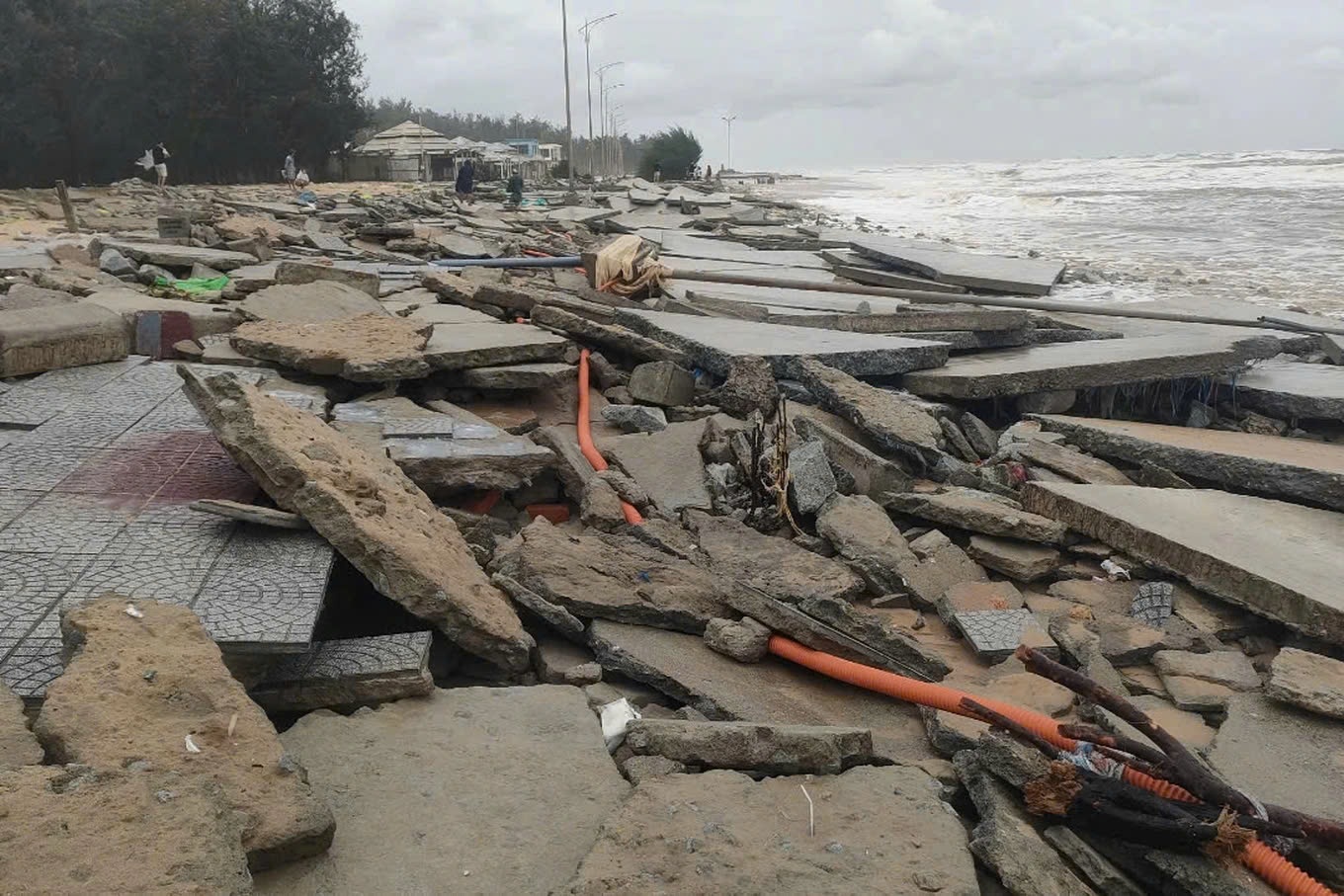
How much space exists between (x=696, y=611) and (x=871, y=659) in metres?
0.60

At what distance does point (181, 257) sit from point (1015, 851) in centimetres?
843

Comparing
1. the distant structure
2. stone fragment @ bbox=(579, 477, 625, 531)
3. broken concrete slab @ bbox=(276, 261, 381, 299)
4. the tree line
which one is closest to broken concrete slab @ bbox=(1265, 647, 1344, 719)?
stone fragment @ bbox=(579, 477, 625, 531)

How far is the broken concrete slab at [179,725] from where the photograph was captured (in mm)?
1915

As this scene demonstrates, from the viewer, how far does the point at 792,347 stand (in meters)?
6.03

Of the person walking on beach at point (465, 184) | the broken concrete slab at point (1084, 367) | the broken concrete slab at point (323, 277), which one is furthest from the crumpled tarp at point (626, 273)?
the person walking on beach at point (465, 184)

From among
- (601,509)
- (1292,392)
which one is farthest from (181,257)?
(1292,392)

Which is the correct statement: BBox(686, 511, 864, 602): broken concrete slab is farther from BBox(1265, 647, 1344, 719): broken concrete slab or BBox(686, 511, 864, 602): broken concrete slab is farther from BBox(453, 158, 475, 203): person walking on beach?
BBox(453, 158, 475, 203): person walking on beach

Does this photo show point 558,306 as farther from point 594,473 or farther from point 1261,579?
point 1261,579

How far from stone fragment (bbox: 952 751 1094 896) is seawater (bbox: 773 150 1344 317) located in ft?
33.9

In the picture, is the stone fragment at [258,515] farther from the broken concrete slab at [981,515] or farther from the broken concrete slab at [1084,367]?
the broken concrete slab at [1084,367]

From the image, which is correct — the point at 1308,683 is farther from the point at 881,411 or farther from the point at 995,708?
the point at 881,411

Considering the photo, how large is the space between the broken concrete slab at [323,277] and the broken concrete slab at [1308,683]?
610cm

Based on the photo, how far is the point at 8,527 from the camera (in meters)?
2.99

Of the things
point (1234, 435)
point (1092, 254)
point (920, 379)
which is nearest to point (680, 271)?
point (920, 379)
